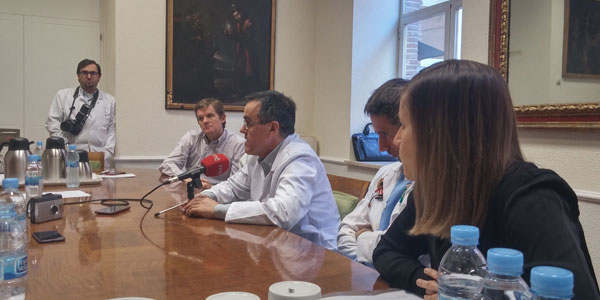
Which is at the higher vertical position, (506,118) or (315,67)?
(315,67)

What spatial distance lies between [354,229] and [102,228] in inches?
37.4

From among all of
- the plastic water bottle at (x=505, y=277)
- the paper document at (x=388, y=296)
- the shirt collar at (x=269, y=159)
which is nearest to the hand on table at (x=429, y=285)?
the paper document at (x=388, y=296)

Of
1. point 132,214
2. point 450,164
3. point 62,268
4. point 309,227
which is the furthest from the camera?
point 309,227

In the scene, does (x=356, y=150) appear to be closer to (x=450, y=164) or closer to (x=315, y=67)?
(x=315, y=67)

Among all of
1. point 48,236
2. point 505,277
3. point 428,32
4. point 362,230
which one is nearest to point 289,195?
point 362,230

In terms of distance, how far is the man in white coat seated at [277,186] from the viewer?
1.80m

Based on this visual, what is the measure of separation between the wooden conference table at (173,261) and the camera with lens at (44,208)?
1.6 inches

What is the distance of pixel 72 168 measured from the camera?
2.72m

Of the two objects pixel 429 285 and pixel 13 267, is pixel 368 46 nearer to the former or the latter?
pixel 429 285

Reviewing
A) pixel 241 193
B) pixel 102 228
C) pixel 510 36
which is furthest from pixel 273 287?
pixel 510 36

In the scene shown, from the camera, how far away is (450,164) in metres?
0.97

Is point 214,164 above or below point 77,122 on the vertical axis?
below

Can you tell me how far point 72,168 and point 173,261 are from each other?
5.92 feet

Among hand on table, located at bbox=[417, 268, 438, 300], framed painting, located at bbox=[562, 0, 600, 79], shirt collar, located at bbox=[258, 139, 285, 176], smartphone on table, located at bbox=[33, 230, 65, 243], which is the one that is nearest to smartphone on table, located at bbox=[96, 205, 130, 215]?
smartphone on table, located at bbox=[33, 230, 65, 243]
